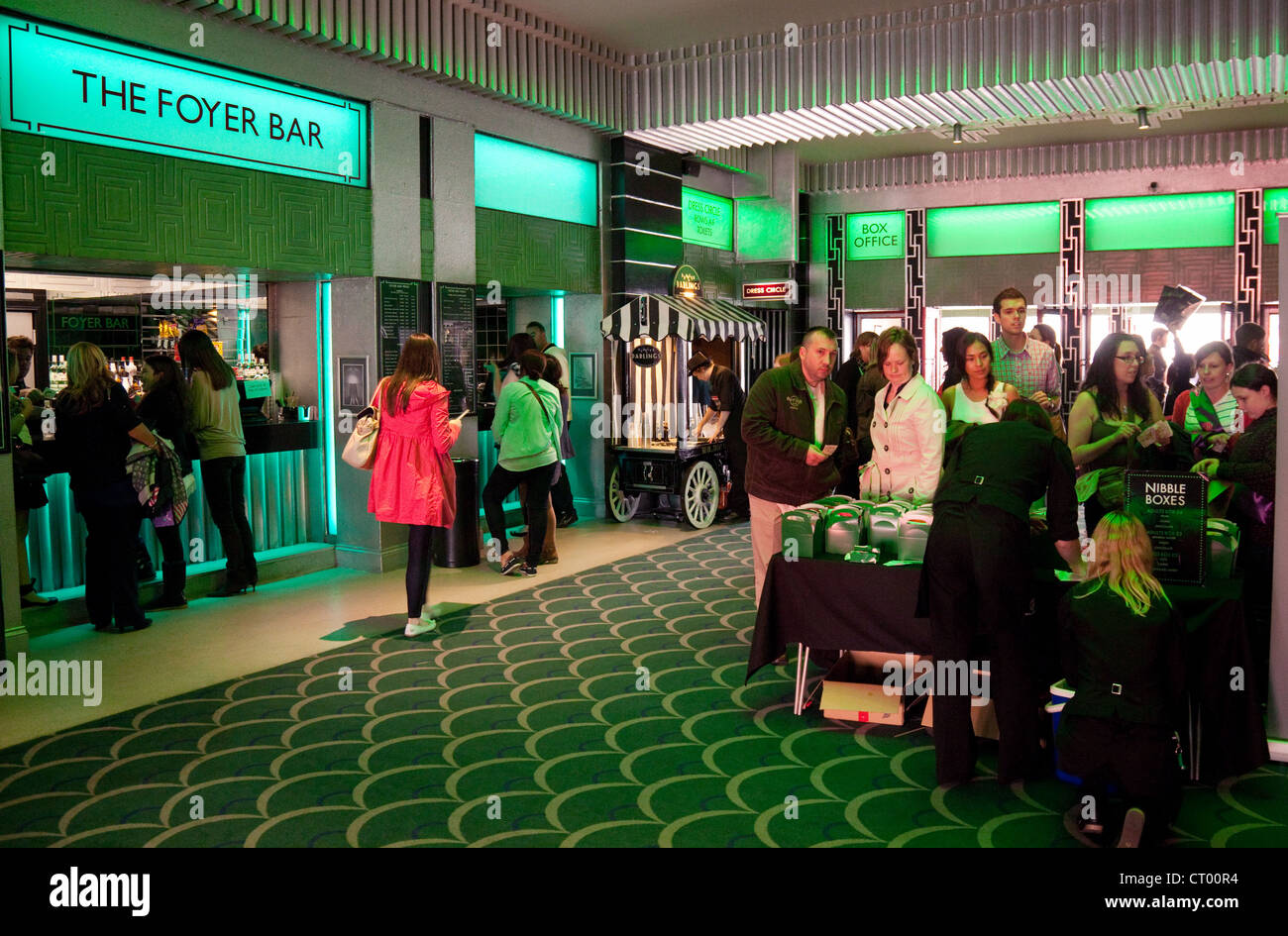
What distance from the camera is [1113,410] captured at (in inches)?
204

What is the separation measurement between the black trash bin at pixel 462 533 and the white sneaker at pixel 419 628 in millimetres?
1881

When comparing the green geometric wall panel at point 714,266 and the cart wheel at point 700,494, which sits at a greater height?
the green geometric wall panel at point 714,266

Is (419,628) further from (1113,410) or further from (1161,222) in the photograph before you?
(1161,222)

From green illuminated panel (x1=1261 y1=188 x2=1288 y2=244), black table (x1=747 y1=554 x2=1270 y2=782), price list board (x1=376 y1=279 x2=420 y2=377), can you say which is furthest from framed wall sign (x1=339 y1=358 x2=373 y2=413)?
green illuminated panel (x1=1261 y1=188 x2=1288 y2=244)

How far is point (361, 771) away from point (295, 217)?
4464 millimetres

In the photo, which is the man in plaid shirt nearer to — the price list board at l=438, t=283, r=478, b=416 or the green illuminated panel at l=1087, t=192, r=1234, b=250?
the price list board at l=438, t=283, r=478, b=416

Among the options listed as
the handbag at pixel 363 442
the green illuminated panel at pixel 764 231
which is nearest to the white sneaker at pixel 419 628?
the handbag at pixel 363 442

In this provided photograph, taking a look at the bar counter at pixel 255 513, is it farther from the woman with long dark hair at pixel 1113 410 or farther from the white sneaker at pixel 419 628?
the woman with long dark hair at pixel 1113 410

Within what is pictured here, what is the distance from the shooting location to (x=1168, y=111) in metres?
10.3

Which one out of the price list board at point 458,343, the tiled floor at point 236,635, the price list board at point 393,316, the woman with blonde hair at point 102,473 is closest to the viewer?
the tiled floor at point 236,635

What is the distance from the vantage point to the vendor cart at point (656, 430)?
31.4 ft

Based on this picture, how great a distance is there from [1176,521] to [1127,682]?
0.86 m

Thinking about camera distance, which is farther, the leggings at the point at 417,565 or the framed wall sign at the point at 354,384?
the framed wall sign at the point at 354,384
